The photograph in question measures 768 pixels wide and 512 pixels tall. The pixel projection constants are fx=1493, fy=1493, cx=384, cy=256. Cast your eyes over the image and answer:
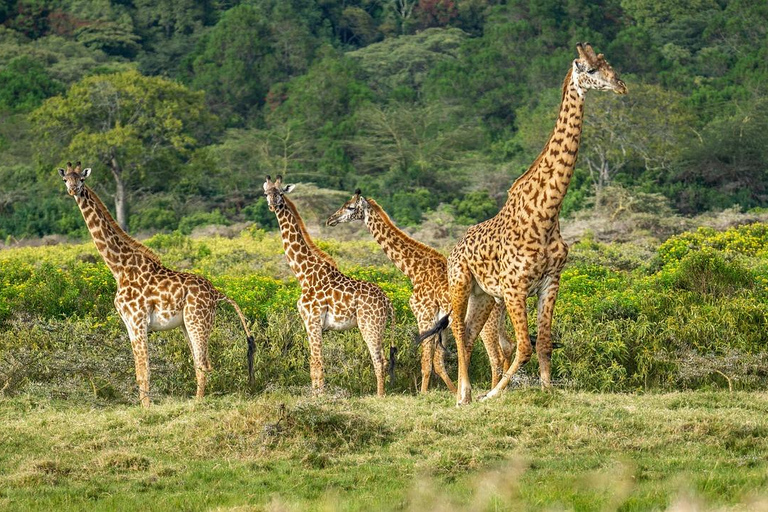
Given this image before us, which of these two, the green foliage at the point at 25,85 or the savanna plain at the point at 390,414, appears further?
the green foliage at the point at 25,85

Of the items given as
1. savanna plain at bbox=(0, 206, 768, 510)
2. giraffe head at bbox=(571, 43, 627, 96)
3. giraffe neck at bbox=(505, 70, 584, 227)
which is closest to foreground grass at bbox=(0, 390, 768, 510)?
savanna plain at bbox=(0, 206, 768, 510)

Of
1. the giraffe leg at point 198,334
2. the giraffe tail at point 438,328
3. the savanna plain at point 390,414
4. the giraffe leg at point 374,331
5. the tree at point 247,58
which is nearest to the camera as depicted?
the savanna plain at point 390,414

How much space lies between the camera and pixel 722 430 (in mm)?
11398

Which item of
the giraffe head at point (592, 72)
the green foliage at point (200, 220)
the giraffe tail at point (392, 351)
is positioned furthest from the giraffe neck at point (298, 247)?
the green foliage at point (200, 220)

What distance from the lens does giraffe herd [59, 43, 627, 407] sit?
41.3 feet

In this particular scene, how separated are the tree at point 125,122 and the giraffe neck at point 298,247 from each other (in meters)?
24.3

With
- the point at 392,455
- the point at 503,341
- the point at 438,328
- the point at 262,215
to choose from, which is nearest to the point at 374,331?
the point at 438,328

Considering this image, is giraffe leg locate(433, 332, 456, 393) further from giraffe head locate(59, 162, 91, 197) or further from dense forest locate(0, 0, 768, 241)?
dense forest locate(0, 0, 768, 241)

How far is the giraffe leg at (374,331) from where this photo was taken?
14234 mm

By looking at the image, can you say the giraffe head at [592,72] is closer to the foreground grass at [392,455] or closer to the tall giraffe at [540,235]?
the tall giraffe at [540,235]

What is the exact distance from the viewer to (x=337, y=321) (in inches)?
567

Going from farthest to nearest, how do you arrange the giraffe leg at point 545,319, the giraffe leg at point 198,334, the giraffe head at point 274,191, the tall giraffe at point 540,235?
the giraffe head at point 274,191, the giraffe leg at point 198,334, the giraffe leg at point 545,319, the tall giraffe at point 540,235

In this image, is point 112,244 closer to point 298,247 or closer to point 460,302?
point 298,247

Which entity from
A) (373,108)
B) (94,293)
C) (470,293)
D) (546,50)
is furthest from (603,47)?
(470,293)
